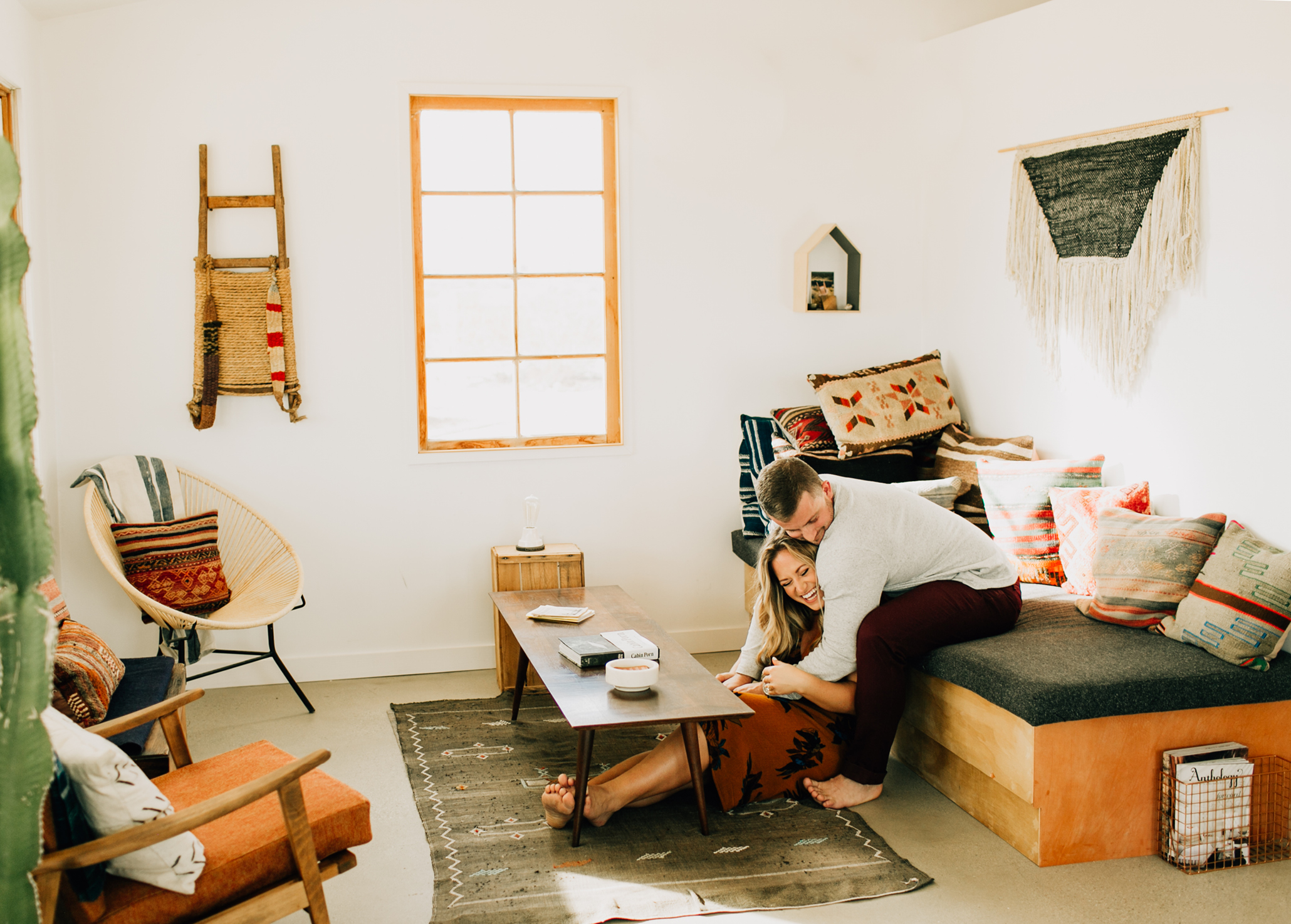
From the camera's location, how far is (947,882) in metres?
2.63

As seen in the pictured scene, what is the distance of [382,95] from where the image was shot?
13.9 ft

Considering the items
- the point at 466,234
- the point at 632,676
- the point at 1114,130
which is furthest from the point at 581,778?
the point at 1114,130

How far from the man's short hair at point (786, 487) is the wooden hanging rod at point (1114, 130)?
172cm

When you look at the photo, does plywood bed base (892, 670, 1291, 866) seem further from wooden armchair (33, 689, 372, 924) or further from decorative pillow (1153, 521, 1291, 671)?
wooden armchair (33, 689, 372, 924)

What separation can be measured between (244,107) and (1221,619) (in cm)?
387

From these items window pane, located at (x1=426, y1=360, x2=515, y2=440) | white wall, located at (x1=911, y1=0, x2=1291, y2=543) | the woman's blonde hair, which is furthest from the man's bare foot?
window pane, located at (x1=426, y1=360, x2=515, y2=440)

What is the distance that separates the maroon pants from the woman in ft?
0.23

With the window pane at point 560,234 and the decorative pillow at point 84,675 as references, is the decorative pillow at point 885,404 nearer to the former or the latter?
the window pane at point 560,234

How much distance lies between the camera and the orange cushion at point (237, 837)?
1901 mm

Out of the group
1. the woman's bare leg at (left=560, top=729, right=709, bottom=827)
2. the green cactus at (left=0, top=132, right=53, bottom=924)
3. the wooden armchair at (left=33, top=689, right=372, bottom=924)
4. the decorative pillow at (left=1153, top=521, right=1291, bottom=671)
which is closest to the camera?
the green cactus at (left=0, top=132, right=53, bottom=924)

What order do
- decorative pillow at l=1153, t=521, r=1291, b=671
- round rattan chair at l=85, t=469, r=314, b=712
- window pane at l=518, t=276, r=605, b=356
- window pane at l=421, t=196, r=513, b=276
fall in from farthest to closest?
window pane at l=518, t=276, r=605, b=356, window pane at l=421, t=196, r=513, b=276, round rattan chair at l=85, t=469, r=314, b=712, decorative pillow at l=1153, t=521, r=1291, b=671

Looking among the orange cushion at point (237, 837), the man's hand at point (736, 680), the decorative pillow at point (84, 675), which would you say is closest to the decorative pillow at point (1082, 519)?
the man's hand at point (736, 680)

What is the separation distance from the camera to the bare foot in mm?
2852

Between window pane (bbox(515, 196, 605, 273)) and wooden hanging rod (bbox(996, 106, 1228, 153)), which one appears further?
window pane (bbox(515, 196, 605, 273))
